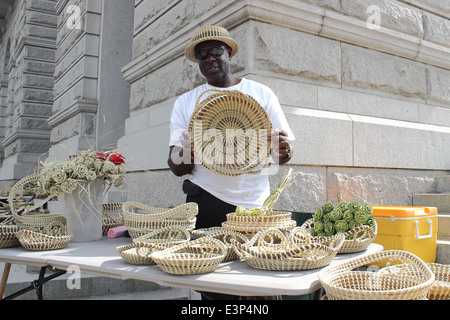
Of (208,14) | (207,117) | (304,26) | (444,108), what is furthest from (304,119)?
(444,108)

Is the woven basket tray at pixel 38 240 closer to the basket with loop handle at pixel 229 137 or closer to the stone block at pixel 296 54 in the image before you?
the basket with loop handle at pixel 229 137

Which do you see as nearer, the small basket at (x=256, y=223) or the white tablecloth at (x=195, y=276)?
the white tablecloth at (x=195, y=276)

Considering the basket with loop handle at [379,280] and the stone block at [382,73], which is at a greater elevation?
the stone block at [382,73]

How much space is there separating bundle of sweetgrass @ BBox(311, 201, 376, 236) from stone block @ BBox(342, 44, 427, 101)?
254 cm

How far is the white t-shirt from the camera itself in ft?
7.41

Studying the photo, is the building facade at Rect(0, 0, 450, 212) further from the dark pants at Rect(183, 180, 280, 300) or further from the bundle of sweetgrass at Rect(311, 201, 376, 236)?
the bundle of sweetgrass at Rect(311, 201, 376, 236)

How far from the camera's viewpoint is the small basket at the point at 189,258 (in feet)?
4.16

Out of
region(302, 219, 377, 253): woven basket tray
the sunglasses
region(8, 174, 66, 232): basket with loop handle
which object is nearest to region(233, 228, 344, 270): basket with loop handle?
region(302, 219, 377, 253): woven basket tray

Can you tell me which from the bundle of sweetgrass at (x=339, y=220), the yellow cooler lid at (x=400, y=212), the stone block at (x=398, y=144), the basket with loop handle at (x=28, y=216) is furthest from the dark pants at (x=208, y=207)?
the stone block at (x=398, y=144)

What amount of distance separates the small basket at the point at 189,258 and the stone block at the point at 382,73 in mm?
3079

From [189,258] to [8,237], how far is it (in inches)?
43.7

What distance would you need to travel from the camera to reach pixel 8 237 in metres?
1.88
